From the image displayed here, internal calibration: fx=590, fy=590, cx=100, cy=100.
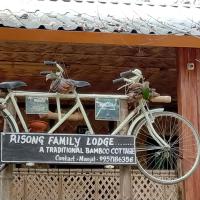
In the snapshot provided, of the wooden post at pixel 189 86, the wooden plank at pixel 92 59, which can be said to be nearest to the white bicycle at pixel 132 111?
the wooden post at pixel 189 86

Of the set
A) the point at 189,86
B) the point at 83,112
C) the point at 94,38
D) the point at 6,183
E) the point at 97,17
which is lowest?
the point at 6,183

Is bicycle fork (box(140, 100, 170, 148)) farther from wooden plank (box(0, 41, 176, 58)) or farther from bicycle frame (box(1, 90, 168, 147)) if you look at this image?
wooden plank (box(0, 41, 176, 58))

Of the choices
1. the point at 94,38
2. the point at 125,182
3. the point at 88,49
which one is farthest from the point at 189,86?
the point at 125,182

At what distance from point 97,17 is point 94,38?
289 mm

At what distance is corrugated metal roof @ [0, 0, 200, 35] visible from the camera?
7.68 meters

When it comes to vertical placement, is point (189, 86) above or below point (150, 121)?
above

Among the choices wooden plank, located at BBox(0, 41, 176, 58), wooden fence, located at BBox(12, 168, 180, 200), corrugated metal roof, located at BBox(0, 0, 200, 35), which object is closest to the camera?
corrugated metal roof, located at BBox(0, 0, 200, 35)

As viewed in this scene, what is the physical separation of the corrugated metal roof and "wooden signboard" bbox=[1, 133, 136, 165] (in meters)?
1.54

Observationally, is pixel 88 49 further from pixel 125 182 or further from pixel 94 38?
pixel 125 182

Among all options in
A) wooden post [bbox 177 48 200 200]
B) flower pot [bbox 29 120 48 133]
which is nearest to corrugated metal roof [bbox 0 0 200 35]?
wooden post [bbox 177 48 200 200]

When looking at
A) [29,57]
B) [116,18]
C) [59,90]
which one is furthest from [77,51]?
[59,90]

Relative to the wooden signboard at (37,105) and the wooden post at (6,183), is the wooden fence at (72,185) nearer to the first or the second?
the wooden post at (6,183)

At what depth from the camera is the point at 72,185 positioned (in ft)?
27.4

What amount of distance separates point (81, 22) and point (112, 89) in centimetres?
420
